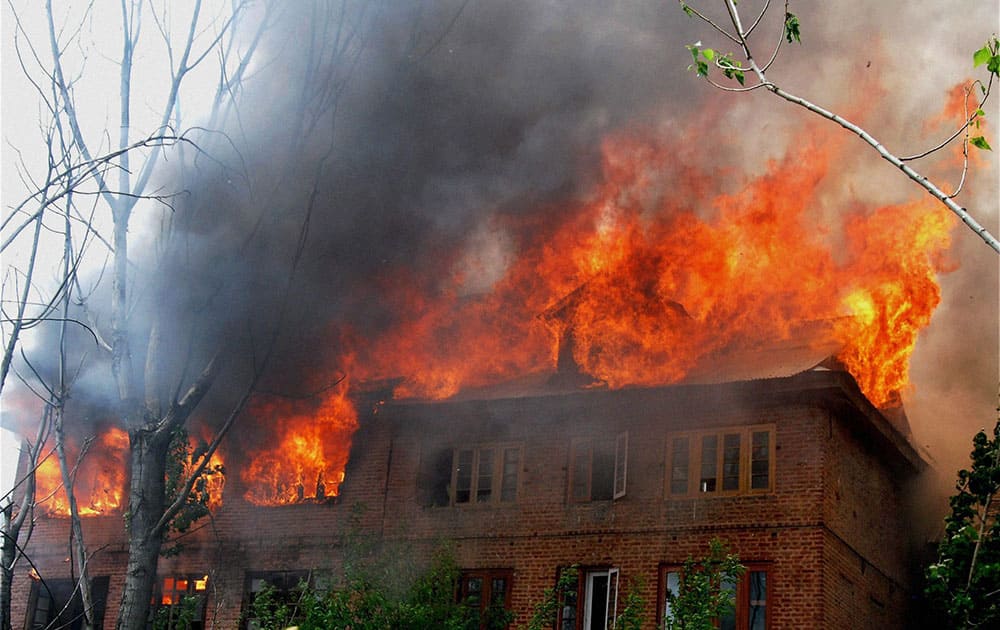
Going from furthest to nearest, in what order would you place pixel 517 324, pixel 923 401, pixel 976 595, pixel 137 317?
pixel 923 401 → pixel 517 324 → pixel 137 317 → pixel 976 595

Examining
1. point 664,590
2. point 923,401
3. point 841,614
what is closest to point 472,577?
point 664,590

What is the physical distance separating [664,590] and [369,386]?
6379 millimetres

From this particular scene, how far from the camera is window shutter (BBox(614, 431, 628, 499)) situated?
19.2 meters

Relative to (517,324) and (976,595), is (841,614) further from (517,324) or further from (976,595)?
(517,324)

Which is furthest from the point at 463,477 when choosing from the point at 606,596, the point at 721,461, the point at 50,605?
the point at 50,605

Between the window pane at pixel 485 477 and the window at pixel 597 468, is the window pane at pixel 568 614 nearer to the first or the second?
the window at pixel 597 468

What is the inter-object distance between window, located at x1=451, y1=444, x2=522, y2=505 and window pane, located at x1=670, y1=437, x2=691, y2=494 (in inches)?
105

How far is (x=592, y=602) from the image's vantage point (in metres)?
18.9

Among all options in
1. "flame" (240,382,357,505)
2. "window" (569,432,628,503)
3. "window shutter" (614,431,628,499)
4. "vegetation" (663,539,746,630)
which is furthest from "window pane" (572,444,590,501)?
"flame" (240,382,357,505)

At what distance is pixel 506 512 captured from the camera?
20.0 meters

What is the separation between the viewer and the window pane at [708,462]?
61.1 ft

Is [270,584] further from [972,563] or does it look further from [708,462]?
[972,563]

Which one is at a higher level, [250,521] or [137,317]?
[137,317]

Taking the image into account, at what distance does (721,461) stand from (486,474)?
4066 millimetres
